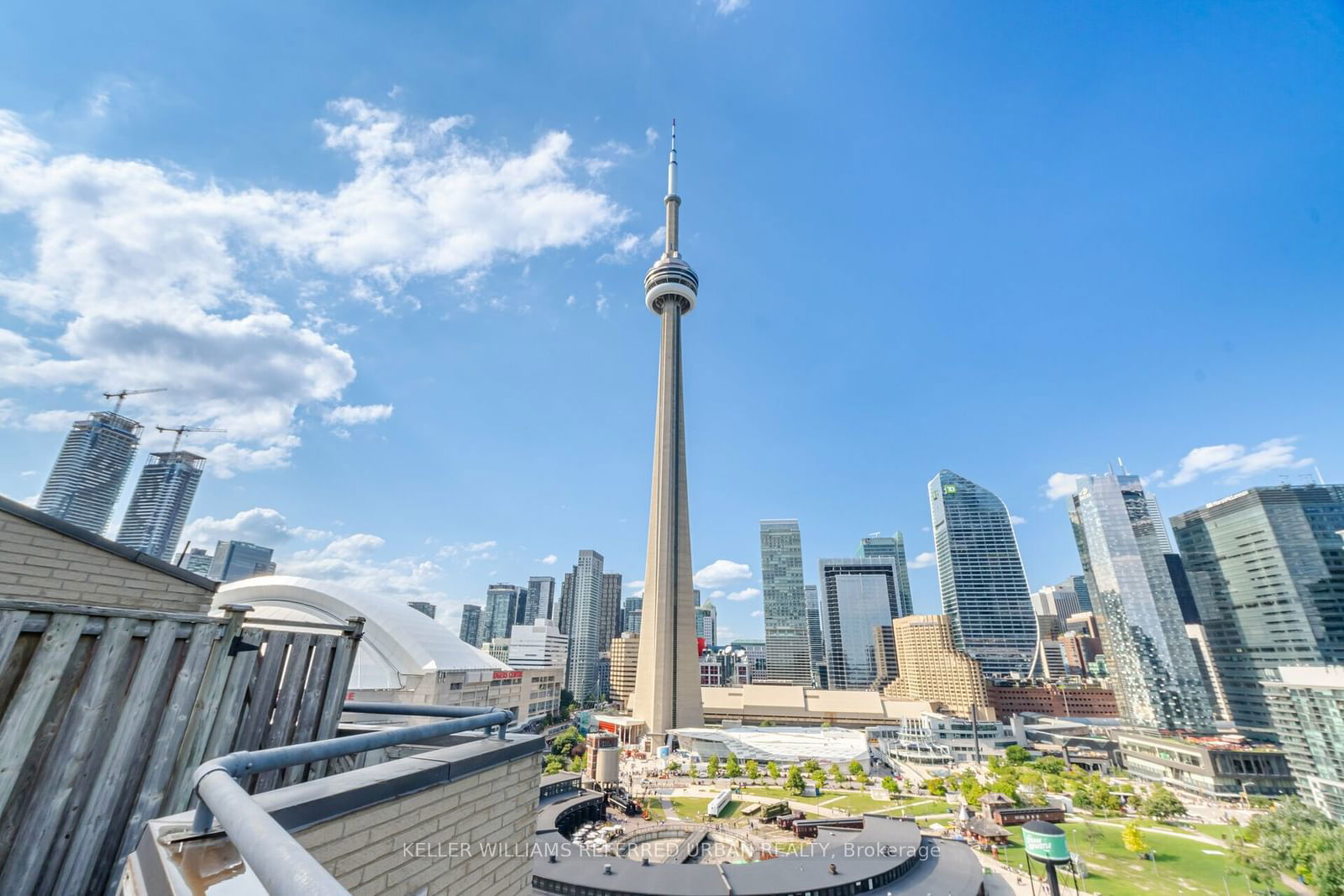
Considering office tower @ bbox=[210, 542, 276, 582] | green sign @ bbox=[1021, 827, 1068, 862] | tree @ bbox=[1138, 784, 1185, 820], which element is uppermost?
office tower @ bbox=[210, 542, 276, 582]

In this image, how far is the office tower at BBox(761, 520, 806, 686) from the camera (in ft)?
491

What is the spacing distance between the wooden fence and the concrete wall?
7.45 feet

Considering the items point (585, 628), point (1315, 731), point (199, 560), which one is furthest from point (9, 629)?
point (199, 560)

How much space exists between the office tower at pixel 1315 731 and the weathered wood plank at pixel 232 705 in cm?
7637

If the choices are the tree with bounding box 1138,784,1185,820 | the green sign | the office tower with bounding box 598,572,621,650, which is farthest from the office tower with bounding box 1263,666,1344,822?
the office tower with bounding box 598,572,621,650

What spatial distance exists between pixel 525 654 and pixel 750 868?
306ft

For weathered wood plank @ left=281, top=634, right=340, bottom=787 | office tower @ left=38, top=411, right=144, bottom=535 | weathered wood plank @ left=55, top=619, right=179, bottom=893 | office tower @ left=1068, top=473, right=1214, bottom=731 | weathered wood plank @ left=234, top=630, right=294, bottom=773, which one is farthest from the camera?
office tower @ left=38, top=411, right=144, bottom=535

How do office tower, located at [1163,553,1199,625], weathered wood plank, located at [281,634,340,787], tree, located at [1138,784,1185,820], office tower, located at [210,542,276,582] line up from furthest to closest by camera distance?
office tower, located at [210,542,276,582] < office tower, located at [1163,553,1199,625] < tree, located at [1138,784,1185,820] < weathered wood plank, located at [281,634,340,787]

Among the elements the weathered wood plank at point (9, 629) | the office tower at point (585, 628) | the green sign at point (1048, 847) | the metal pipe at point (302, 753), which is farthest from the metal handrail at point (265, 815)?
the office tower at point (585, 628)

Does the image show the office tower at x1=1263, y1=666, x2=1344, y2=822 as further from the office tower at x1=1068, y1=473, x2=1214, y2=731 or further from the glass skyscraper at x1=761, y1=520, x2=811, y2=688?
the glass skyscraper at x1=761, y1=520, x2=811, y2=688

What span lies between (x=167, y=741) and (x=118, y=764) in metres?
0.26

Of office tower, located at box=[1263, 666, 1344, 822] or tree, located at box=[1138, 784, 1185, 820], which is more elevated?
office tower, located at box=[1263, 666, 1344, 822]

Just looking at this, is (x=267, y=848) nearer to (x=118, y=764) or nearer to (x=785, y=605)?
(x=118, y=764)

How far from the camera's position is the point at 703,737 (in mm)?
60188
